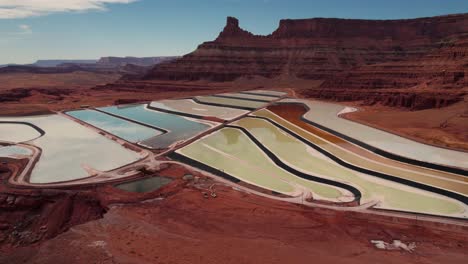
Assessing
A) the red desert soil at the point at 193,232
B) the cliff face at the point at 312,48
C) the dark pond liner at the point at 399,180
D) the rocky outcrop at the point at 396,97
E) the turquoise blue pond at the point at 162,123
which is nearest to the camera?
the red desert soil at the point at 193,232

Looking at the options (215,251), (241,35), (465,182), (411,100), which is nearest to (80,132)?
(215,251)

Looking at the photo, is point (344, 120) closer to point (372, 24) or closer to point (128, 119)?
point (128, 119)

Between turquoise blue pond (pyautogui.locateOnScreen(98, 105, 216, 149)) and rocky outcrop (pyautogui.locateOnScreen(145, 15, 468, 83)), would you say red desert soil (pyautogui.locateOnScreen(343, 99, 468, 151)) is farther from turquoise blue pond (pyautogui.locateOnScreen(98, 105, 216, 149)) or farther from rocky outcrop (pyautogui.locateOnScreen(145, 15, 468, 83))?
rocky outcrop (pyautogui.locateOnScreen(145, 15, 468, 83))

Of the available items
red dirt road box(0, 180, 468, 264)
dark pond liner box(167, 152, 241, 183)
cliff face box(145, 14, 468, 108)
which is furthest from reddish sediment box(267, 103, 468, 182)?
cliff face box(145, 14, 468, 108)

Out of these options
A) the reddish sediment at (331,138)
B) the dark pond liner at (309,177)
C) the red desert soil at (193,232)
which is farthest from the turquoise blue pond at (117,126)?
the reddish sediment at (331,138)

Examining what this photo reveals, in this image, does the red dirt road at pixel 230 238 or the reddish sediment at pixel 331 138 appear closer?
the red dirt road at pixel 230 238

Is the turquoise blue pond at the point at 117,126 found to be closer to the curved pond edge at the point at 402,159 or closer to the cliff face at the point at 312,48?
the curved pond edge at the point at 402,159
